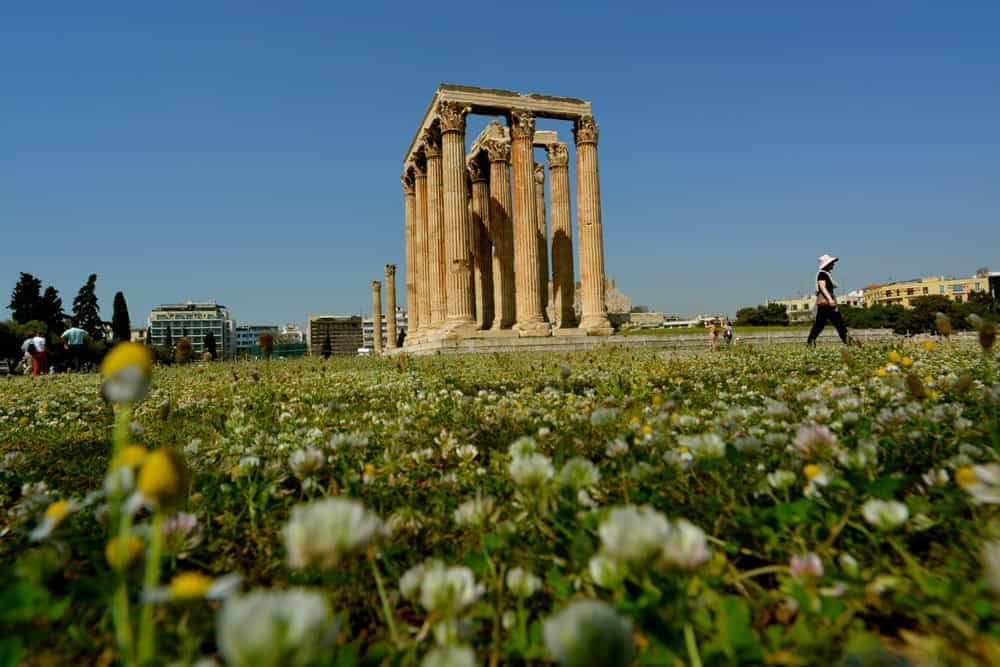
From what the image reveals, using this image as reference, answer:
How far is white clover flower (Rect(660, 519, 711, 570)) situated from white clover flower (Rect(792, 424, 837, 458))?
0.92 metres

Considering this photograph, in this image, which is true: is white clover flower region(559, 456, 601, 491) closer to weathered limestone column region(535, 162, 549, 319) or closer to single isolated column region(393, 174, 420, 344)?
weathered limestone column region(535, 162, 549, 319)

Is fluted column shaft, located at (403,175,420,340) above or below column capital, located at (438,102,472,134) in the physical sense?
below

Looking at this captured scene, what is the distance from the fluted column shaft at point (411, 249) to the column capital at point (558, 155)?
31.9 ft

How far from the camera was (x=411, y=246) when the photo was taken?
39125 mm

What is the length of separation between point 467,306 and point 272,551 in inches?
1067

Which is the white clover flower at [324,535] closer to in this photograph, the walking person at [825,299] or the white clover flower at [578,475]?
the white clover flower at [578,475]

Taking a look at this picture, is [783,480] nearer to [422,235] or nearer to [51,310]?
[422,235]

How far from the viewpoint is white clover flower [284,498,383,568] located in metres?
0.90

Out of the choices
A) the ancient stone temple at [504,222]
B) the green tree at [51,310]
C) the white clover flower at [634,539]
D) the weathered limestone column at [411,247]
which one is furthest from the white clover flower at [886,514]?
the green tree at [51,310]

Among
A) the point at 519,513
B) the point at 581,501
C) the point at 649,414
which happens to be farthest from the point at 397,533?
the point at 649,414

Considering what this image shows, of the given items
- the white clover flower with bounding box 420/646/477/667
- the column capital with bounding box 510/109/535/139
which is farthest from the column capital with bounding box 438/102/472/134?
the white clover flower with bounding box 420/646/477/667

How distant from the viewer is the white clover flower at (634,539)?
1.02 m

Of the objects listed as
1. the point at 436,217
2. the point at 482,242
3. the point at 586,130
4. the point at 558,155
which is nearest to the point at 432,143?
the point at 436,217

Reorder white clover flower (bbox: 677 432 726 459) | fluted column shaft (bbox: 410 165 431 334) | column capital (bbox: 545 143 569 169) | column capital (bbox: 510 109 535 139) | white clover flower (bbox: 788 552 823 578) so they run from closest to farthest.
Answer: white clover flower (bbox: 788 552 823 578)
white clover flower (bbox: 677 432 726 459)
column capital (bbox: 510 109 535 139)
column capital (bbox: 545 143 569 169)
fluted column shaft (bbox: 410 165 431 334)
